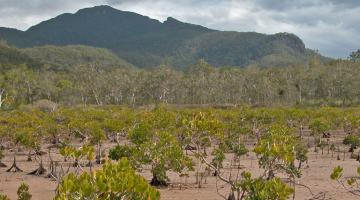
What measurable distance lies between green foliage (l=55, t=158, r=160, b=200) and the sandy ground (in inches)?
440

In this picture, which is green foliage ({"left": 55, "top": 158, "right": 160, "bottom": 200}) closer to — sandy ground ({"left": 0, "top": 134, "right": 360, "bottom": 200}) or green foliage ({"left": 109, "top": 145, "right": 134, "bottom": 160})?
sandy ground ({"left": 0, "top": 134, "right": 360, "bottom": 200})

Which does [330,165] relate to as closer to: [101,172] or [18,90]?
[101,172]

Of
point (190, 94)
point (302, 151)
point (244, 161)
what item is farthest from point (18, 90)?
point (302, 151)

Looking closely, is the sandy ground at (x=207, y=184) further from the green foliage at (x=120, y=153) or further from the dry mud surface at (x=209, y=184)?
the green foliage at (x=120, y=153)

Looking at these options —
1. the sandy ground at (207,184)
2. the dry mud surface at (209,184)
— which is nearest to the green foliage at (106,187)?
the dry mud surface at (209,184)

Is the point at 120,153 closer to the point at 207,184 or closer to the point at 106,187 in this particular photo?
the point at 207,184

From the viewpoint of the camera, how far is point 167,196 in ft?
78.0

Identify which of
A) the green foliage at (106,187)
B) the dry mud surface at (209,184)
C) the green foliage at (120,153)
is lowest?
the dry mud surface at (209,184)

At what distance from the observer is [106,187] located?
9164mm

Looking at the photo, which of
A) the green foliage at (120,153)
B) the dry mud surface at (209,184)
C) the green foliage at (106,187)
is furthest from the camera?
the green foliage at (120,153)

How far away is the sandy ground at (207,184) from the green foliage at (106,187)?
11178 millimetres

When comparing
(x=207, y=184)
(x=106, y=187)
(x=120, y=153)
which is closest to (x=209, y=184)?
(x=207, y=184)

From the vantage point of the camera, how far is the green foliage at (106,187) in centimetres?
909

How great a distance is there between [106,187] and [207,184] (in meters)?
18.0
